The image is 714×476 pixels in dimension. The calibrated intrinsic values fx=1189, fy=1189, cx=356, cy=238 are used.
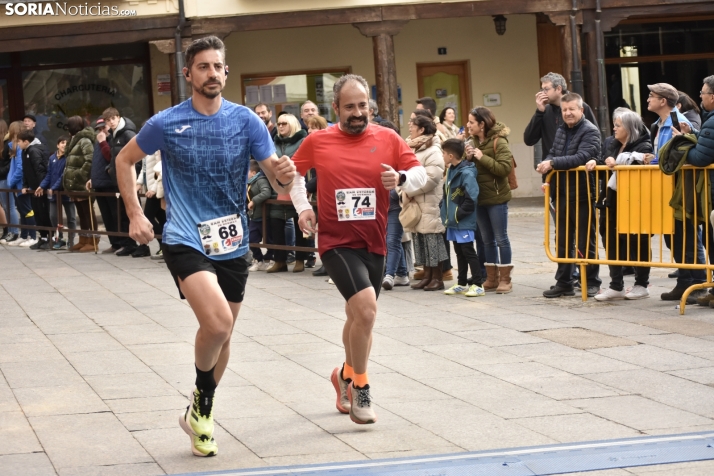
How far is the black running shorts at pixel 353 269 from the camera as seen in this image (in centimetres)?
627

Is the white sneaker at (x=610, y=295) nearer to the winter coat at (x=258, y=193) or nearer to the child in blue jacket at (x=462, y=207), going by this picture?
the child in blue jacket at (x=462, y=207)

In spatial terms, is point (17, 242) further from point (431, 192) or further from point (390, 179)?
point (390, 179)

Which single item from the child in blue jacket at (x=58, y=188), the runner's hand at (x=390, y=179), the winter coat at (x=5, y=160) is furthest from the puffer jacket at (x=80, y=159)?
the runner's hand at (x=390, y=179)

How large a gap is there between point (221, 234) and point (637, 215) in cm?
537

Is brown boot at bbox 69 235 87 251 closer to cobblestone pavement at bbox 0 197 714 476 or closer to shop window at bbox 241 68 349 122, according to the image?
cobblestone pavement at bbox 0 197 714 476

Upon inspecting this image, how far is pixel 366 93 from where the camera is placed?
635 centimetres

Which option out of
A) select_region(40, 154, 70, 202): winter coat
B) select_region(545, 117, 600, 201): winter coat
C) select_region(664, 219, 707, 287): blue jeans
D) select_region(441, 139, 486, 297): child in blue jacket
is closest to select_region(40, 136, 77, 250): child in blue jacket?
select_region(40, 154, 70, 202): winter coat

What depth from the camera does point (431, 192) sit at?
11.5 metres

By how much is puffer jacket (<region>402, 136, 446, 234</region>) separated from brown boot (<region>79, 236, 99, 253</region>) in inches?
247

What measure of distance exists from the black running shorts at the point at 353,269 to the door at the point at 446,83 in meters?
15.8

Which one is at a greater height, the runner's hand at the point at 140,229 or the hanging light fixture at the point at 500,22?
the hanging light fixture at the point at 500,22

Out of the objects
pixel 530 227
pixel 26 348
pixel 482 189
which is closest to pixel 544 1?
pixel 530 227

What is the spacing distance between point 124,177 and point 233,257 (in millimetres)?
659

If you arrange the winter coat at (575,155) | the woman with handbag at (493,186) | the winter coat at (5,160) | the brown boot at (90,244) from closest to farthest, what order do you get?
the winter coat at (575,155), the woman with handbag at (493,186), the brown boot at (90,244), the winter coat at (5,160)
